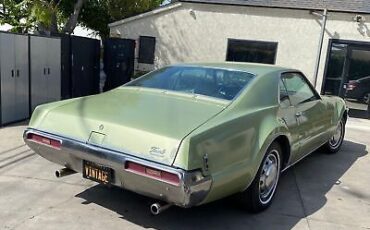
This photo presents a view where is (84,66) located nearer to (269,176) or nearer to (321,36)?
(321,36)

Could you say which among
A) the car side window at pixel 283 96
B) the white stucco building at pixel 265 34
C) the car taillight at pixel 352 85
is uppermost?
the white stucco building at pixel 265 34

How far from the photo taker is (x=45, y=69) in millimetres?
8781

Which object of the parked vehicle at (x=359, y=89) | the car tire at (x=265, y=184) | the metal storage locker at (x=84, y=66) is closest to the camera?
the car tire at (x=265, y=184)

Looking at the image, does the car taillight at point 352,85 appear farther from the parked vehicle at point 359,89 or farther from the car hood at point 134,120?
the car hood at point 134,120

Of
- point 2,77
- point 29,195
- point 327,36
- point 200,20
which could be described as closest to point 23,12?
point 200,20

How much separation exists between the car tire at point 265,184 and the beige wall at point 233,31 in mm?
9201

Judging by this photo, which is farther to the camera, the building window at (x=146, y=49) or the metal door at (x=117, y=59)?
the building window at (x=146, y=49)

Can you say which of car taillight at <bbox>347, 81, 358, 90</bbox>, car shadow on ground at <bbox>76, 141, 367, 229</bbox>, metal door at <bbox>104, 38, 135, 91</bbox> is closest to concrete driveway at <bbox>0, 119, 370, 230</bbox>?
car shadow on ground at <bbox>76, 141, 367, 229</bbox>

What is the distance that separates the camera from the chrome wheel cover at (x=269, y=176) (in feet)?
13.6

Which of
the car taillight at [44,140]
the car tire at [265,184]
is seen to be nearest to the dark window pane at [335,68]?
the car tire at [265,184]

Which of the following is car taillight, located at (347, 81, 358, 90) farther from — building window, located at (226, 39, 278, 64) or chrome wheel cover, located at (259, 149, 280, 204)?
chrome wheel cover, located at (259, 149, 280, 204)

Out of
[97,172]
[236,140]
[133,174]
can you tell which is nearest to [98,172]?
[97,172]

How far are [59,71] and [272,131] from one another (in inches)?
265

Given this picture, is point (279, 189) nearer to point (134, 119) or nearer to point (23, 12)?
point (134, 119)
